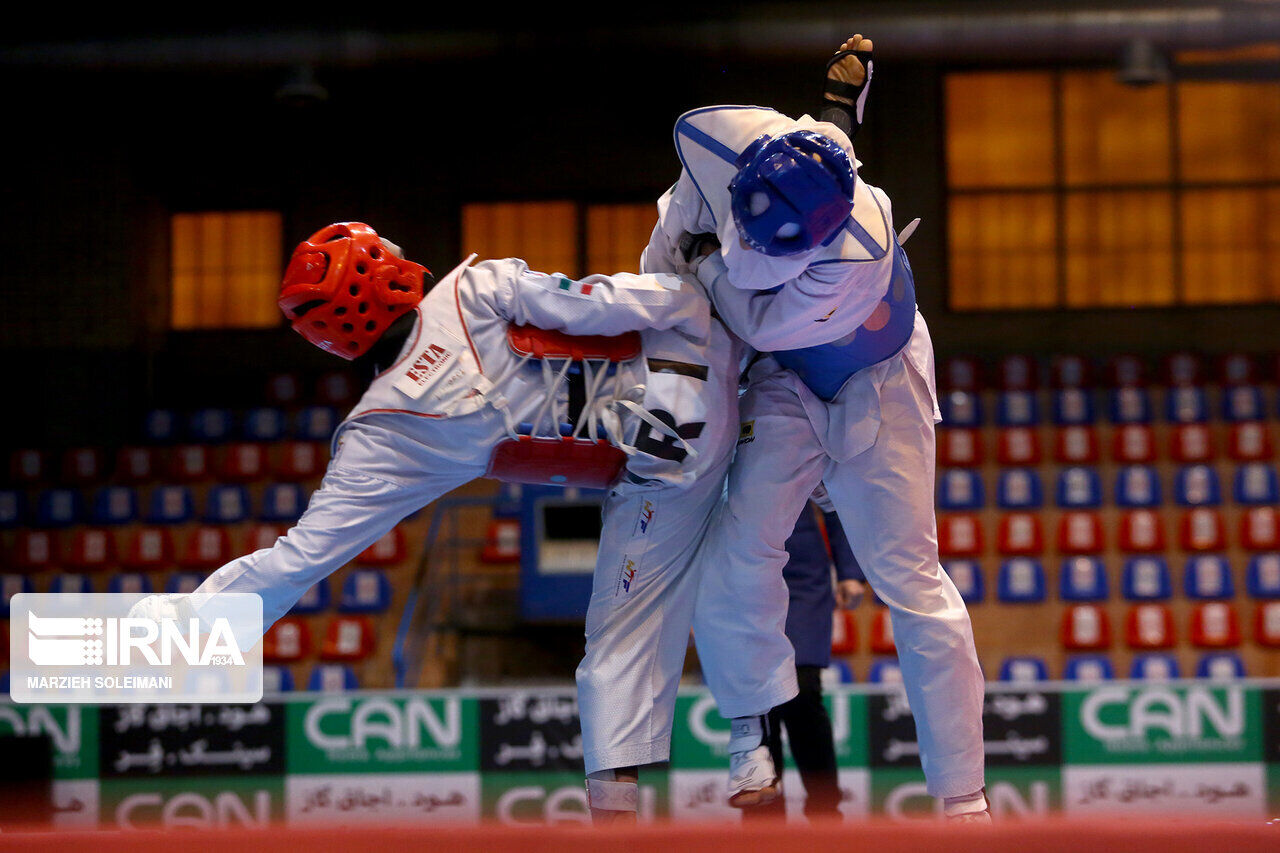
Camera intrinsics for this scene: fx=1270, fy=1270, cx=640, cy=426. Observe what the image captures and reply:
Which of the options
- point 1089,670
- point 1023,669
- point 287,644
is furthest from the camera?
point 287,644

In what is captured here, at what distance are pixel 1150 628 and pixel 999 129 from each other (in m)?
4.26

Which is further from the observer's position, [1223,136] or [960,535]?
[1223,136]

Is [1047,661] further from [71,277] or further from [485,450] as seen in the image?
[71,277]

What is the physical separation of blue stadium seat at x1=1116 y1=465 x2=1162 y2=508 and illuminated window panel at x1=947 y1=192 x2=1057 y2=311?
2.08 meters

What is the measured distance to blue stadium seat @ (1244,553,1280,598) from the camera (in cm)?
718

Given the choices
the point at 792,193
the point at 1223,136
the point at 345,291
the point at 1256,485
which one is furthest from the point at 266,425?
the point at 792,193

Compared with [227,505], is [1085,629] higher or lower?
lower

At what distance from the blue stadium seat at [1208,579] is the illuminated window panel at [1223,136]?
3569 mm

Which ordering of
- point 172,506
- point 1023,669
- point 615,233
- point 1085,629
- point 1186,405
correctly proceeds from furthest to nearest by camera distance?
point 615,233, point 1186,405, point 172,506, point 1085,629, point 1023,669

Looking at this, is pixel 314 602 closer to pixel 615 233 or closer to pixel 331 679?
pixel 331 679

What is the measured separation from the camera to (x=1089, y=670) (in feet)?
22.2

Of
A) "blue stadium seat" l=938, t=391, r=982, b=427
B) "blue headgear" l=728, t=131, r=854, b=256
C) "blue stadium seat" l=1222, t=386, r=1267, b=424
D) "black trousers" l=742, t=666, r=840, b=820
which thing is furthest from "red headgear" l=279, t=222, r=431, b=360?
"blue stadium seat" l=1222, t=386, r=1267, b=424

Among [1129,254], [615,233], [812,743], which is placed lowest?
[812,743]

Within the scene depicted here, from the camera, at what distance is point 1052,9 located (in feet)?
26.2
